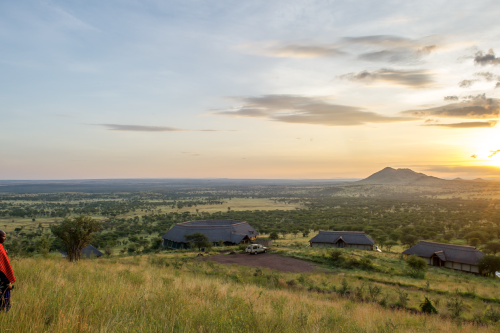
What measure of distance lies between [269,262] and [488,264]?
24.0 meters

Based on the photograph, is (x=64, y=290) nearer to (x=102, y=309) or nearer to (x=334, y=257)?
(x=102, y=309)

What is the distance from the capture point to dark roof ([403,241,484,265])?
1307 inches

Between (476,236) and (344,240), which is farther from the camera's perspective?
(476,236)

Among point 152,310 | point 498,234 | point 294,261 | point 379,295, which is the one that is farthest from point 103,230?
point 498,234

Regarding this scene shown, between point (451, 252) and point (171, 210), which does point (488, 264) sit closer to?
point (451, 252)

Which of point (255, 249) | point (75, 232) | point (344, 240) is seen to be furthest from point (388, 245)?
point (75, 232)

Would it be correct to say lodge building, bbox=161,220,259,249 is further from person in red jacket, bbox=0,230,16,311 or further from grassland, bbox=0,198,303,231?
grassland, bbox=0,198,303,231

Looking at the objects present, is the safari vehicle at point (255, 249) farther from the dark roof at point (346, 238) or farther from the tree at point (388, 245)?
the tree at point (388, 245)

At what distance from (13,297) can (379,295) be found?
58.2ft

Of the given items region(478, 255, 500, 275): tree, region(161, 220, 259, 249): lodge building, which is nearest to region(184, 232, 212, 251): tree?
region(161, 220, 259, 249): lodge building

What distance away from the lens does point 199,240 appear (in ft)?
139

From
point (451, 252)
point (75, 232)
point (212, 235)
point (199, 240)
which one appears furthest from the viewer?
point (212, 235)

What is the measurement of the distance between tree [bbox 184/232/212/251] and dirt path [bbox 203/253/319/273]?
803cm

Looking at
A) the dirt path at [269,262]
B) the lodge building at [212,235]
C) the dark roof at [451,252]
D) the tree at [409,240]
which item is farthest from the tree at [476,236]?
the lodge building at [212,235]
